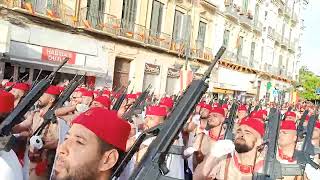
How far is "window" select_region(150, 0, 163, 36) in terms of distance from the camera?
24359mm

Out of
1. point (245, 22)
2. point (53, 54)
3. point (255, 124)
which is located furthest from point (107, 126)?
point (245, 22)

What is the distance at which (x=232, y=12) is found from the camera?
34.2 metres

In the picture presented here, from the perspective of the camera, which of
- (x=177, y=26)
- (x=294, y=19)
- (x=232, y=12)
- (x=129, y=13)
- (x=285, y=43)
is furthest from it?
(x=294, y=19)

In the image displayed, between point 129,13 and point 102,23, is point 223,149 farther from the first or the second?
point 129,13

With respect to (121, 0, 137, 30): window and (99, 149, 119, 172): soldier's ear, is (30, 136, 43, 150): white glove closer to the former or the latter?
(99, 149, 119, 172): soldier's ear

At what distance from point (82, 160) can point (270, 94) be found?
44265mm

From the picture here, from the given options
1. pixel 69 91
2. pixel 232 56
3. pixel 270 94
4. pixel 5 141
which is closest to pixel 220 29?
pixel 232 56

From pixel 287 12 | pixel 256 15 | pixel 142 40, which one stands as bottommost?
pixel 142 40

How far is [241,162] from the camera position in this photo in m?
4.94

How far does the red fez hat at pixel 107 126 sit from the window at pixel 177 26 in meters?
24.1

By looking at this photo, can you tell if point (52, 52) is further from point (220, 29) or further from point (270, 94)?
point (270, 94)

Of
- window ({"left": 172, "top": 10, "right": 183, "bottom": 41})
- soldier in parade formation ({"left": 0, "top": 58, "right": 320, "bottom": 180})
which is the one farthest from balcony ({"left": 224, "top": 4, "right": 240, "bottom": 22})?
soldier in parade formation ({"left": 0, "top": 58, "right": 320, "bottom": 180})

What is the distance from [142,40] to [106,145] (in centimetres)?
2068

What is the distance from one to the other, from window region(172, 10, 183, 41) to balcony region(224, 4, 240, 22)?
260 inches
